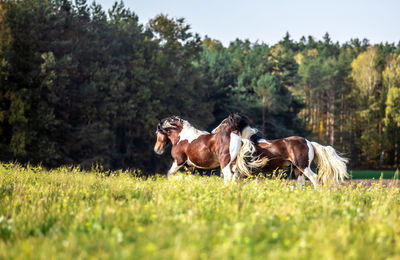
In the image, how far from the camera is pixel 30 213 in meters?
5.73

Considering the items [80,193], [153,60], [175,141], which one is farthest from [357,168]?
[80,193]

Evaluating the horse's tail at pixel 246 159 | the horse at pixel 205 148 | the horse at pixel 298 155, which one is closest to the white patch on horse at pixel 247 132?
the horse at pixel 298 155

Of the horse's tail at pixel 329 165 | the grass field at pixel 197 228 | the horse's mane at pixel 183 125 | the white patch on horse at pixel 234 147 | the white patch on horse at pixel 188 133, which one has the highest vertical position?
the horse's mane at pixel 183 125

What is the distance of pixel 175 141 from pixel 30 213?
18.4 feet

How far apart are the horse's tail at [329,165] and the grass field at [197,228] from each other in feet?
9.91

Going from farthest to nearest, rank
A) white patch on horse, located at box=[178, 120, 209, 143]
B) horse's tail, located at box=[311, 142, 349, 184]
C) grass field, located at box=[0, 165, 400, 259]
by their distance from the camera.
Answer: white patch on horse, located at box=[178, 120, 209, 143] → horse's tail, located at box=[311, 142, 349, 184] → grass field, located at box=[0, 165, 400, 259]

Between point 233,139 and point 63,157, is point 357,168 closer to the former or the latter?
point 63,157

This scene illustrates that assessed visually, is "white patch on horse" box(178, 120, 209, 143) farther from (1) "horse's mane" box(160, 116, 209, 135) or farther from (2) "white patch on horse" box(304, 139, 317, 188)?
(2) "white patch on horse" box(304, 139, 317, 188)

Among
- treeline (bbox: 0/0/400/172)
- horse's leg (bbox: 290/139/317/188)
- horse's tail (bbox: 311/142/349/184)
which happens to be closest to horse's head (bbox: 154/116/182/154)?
horse's leg (bbox: 290/139/317/188)

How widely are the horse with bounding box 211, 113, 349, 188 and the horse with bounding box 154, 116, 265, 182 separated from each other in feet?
2.03

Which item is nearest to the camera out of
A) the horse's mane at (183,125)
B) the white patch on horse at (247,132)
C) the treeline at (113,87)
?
the horse's mane at (183,125)

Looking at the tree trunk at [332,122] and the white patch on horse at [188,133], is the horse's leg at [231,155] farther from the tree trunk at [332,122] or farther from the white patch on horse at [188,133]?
the tree trunk at [332,122]

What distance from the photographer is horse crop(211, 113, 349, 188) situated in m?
10.6

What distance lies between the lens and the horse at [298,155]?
1056 cm
